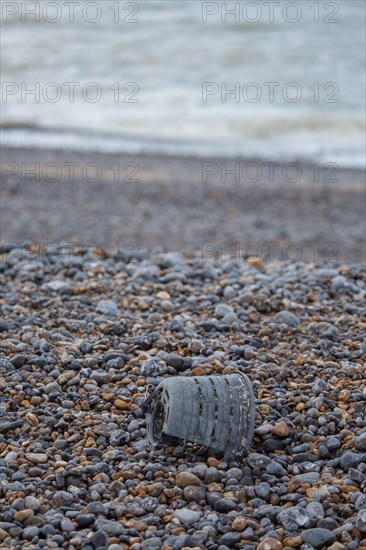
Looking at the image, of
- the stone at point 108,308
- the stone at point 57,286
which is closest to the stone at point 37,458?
the stone at point 108,308

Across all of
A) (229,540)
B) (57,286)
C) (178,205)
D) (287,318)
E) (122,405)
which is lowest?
(229,540)

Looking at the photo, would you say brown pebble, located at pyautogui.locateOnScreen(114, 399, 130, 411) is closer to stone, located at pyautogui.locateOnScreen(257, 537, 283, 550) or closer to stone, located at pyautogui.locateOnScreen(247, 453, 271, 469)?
stone, located at pyautogui.locateOnScreen(247, 453, 271, 469)

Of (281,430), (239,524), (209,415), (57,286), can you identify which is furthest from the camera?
(57,286)

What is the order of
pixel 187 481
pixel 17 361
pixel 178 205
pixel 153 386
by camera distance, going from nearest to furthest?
pixel 187 481
pixel 153 386
pixel 17 361
pixel 178 205

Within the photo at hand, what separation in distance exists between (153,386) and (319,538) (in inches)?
48.3

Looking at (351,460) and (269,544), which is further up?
(351,460)

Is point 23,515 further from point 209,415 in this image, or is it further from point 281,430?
point 281,430

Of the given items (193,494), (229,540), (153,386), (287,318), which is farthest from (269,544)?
(287,318)

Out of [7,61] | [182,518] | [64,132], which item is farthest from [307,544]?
[7,61]

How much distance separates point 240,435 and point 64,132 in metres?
13.9

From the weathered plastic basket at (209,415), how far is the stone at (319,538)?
526 millimetres

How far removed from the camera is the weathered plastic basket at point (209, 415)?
309 centimetres

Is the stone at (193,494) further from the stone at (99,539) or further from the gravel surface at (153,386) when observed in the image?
the stone at (99,539)

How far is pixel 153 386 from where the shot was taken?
3660 millimetres
